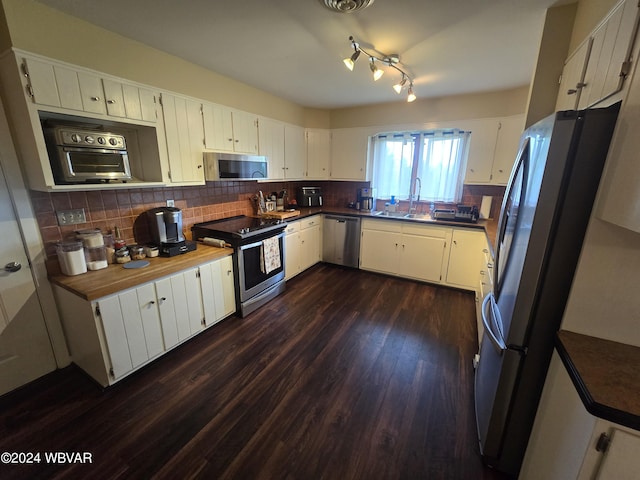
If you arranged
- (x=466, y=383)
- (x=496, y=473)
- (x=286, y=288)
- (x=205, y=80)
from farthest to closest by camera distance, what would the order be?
(x=286, y=288)
(x=205, y=80)
(x=466, y=383)
(x=496, y=473)

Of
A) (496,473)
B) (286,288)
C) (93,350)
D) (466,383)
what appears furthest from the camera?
(286,288)

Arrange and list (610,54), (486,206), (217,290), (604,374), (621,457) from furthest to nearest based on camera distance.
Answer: (486,206), (217,290), (610,54), (604,374), (621,457)

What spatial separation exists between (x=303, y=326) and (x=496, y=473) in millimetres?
1727

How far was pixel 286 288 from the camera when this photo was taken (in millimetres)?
3500

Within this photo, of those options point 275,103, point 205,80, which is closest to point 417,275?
point 275,103

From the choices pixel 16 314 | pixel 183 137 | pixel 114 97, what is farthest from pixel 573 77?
pixel 16 314

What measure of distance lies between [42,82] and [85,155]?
44 cm

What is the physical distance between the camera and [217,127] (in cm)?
269

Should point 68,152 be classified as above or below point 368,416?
above

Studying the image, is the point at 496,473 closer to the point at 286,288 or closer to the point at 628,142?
the point at 628,142

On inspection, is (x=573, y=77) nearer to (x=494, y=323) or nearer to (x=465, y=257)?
(x=494, y=323)

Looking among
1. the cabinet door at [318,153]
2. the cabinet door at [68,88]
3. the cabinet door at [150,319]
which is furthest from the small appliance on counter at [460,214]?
the cabinet door at [68,88]

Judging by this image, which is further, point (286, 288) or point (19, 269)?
point (286, 288)

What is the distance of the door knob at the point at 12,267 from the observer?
1731mm
